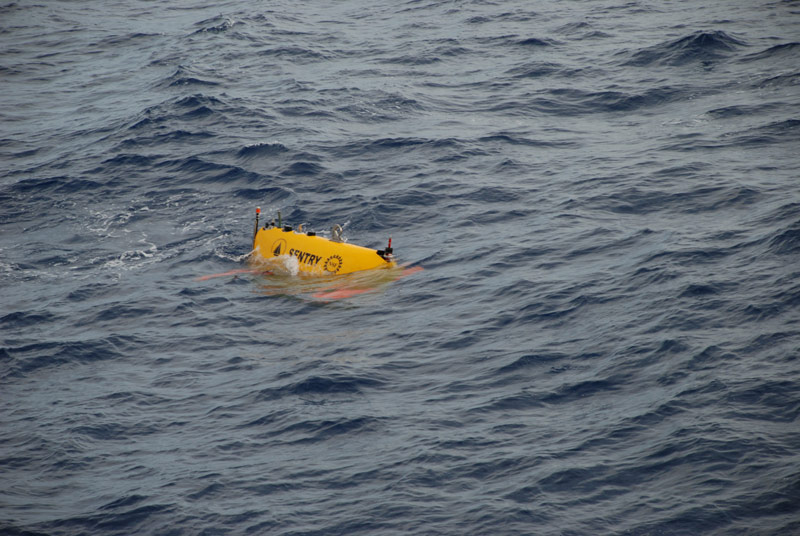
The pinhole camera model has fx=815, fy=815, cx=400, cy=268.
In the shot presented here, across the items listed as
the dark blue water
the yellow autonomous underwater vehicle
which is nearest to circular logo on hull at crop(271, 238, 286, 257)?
the yellow autonomous underwater vehicle

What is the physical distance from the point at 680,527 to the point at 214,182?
19.0 meters

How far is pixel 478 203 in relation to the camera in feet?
74.6

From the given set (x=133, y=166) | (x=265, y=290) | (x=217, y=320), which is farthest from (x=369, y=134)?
(x=217, y=320)

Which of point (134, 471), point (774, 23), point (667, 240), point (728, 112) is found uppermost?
point (774, 23)

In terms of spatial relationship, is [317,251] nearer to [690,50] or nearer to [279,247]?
[279,247]

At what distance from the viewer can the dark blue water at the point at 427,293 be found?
38.9 feet

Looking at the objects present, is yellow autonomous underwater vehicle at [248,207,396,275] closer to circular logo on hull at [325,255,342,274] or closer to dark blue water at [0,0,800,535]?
circular logo on hull at [325,255,342,274]

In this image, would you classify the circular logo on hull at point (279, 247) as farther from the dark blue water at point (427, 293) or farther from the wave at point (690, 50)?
the wave at point (690, 50)

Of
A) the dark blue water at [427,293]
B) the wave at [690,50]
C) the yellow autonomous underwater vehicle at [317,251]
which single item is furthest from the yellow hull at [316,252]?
the wave at [690,50]

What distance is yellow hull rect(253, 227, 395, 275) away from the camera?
19578 mm

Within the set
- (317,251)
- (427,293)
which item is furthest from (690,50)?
(317,251)

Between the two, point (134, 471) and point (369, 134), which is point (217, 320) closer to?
Result: point (134, 471)

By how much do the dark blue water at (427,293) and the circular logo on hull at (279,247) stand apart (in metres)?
0.87

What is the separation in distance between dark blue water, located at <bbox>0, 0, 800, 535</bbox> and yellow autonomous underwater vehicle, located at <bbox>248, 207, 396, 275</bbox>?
704mm
